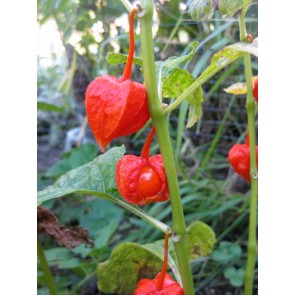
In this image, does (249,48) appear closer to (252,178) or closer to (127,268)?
(252,178)

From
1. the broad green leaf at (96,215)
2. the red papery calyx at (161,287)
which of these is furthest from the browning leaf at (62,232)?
the broad green leaf at (96,215)

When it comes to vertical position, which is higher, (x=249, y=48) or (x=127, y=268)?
(x=249, y=48)

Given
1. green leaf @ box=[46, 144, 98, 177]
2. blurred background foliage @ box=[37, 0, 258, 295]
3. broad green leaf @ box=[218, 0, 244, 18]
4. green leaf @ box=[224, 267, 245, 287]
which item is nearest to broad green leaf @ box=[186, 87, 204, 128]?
broad green leaf @ box=[218, 0, 244, 18]

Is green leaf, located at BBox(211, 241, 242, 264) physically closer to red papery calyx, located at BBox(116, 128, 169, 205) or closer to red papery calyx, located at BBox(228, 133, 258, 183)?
red papery calyx, located at BBox(228, 133, 258, 183)

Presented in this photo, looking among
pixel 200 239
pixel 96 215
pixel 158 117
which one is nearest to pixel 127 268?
pixel 200 239

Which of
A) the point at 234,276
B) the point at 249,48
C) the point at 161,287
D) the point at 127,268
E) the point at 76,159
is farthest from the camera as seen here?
the point at 76,159

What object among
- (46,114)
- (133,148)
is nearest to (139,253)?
(133,148)

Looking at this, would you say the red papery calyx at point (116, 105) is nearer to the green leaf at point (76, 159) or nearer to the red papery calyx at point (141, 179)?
the red papery calyx at point (141, 179)
